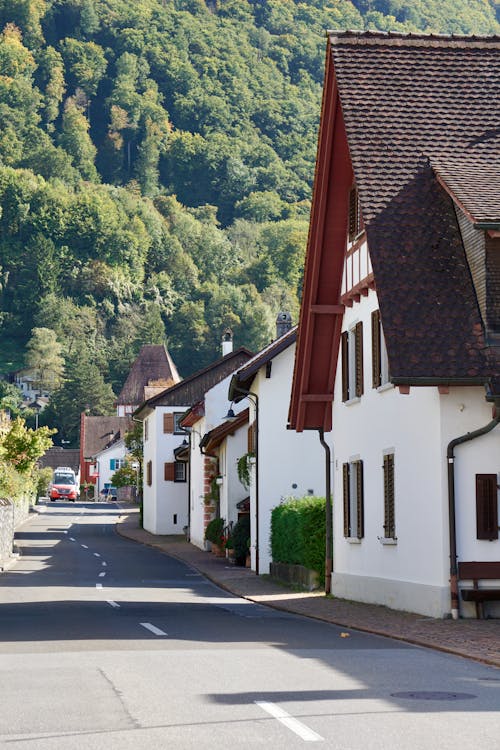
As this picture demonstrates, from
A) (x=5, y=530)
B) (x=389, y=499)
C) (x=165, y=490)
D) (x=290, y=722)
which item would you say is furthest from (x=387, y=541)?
(x=165, y=490)

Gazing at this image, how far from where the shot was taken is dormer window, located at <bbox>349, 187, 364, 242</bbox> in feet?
83.7

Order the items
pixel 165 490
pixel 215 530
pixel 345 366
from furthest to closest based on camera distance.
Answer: pixel 165 490
pixel 215 530
pixel 345 366

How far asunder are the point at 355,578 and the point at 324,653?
10.5 m

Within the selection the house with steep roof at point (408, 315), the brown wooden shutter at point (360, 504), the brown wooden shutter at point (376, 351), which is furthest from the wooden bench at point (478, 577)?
the brown wooden shutter at point (360, 504)

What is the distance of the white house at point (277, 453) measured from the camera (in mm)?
35969

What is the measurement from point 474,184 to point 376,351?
165 inches

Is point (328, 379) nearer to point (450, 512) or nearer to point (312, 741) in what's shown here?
point (450, 512)

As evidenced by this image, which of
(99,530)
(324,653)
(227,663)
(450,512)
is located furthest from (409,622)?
(99,530)

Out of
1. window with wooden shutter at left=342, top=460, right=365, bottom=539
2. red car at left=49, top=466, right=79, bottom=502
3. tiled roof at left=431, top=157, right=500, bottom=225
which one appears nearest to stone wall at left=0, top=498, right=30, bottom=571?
window with wooden shutter at left=342, top=460, right=365, bottom=539

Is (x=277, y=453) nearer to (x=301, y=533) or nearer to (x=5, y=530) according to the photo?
(x=301, y=533)

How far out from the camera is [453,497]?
20.7 meters

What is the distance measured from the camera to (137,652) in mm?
15602

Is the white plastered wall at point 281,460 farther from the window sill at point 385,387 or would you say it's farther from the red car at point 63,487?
the red car at point 63,487

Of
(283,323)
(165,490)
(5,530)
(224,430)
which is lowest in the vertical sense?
(5,530)
